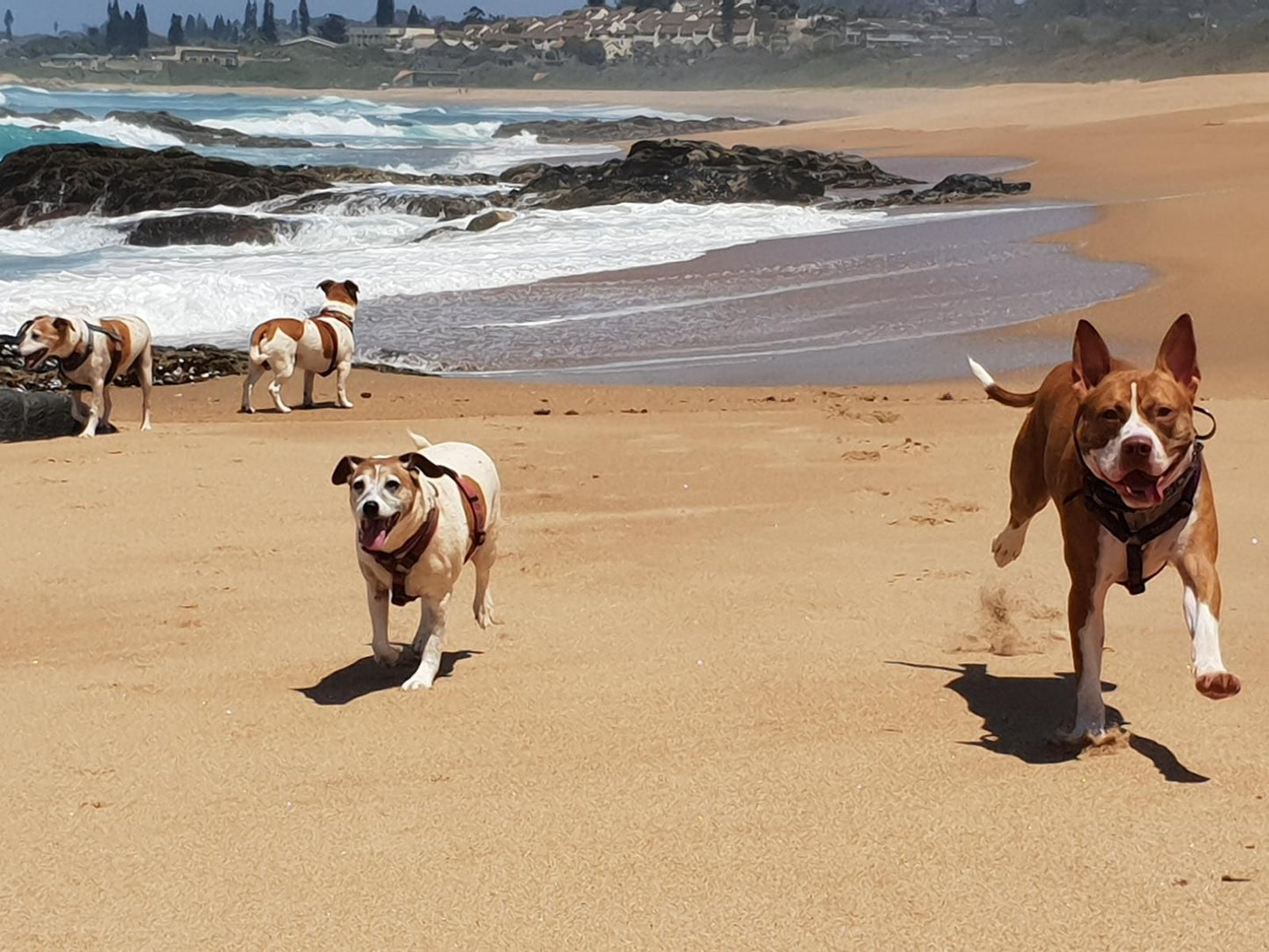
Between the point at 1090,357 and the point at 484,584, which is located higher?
the point at 1090,357

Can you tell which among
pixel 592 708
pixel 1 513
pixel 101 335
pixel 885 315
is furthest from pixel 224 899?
pixel 885 315

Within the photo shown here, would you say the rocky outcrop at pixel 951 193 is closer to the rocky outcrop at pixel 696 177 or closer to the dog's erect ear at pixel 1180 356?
the rocky outcrop at pixel 696 177

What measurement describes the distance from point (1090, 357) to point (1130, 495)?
0.50 metres

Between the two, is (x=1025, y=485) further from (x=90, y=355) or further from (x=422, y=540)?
(x=90, y=355)

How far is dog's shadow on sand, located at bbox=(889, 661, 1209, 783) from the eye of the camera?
207 inches

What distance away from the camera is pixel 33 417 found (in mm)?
11750

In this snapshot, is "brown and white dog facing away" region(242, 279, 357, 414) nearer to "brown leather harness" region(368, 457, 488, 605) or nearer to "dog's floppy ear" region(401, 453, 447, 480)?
"brown leather harness" region(368, 457, 488, 605)

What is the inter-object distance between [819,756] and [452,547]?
1.56m

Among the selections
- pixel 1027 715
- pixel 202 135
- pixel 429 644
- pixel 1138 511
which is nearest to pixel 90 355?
pixel 429 644

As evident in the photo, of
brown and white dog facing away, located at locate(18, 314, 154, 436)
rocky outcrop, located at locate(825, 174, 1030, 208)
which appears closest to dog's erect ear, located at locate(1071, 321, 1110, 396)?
brown and white dog facing away, located at locate(18, 314, 154, 436)

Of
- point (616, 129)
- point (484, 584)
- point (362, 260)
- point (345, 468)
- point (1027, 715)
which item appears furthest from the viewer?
point (616, 129)

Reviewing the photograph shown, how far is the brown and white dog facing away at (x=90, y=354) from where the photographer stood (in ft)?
37.5

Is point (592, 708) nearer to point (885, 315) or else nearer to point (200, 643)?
point (200, 643)

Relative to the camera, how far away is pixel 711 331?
1680cm
